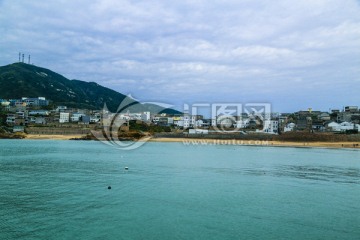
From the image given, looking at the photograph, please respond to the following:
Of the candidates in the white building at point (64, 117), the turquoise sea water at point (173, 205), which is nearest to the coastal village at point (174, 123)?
the white building at point (64, 117)

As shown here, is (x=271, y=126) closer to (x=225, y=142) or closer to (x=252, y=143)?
(x=252, y=143)

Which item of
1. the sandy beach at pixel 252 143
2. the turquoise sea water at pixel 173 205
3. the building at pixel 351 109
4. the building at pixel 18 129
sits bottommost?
the turquoise sea water at pixel 173 205

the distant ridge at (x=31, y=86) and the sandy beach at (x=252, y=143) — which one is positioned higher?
the distant ridge at (x=31, y=86)

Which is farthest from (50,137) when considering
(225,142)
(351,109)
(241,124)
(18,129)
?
(351,109)

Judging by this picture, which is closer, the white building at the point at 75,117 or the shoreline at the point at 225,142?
the shoreline at the point at 225,142

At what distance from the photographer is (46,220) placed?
1258 centimetres

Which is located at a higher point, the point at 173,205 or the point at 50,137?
the point at 50,137

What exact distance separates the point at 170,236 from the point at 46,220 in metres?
4.80

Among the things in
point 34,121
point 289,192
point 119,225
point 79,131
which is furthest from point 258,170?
point 34,121

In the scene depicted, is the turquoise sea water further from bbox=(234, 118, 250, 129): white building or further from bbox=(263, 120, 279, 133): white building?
bbox=(234, 118, 250, 129): white building

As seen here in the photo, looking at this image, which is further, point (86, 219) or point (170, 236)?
point (86, 219)

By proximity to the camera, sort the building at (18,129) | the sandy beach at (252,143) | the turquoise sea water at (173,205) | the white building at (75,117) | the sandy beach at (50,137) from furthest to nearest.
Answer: the white building at (75,117) < the building at (18,129) < the sandy beach at (50,137) < the sandy beach at (252,143) < the turquoise sea water at (173,205)

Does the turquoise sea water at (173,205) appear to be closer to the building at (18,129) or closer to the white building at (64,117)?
the building at (18,129)

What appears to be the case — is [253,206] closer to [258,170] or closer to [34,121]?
[258,170]
